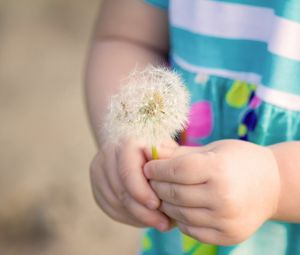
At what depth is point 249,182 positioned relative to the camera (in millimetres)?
686

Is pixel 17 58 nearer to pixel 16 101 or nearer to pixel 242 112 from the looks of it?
pixel 16 101

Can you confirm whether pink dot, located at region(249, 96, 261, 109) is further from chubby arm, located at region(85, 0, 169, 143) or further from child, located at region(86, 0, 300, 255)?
chubby arm, located at region(85, 0, 169, 143)

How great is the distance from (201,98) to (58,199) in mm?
1133

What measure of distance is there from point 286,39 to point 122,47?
273 millimetres

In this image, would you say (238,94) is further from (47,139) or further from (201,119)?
(47,139)

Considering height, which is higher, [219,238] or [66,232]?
[219,238]

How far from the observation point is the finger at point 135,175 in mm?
742

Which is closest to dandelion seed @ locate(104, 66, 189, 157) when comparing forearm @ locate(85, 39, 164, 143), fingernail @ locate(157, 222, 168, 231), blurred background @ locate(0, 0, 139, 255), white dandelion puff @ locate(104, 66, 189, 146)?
white dandelion puff @ locate(104, 66, 189, 146)

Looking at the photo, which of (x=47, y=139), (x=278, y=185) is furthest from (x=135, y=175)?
(x=47, y=139)

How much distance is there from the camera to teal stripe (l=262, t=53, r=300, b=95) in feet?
2.61

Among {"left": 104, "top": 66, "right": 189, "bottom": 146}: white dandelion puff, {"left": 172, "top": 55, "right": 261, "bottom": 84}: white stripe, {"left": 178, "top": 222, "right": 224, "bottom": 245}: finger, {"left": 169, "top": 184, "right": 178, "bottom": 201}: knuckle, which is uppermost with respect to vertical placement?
{"left": 172, "top": 55, "right": 261, "bottom": 84}: white stripe

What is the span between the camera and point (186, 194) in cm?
69

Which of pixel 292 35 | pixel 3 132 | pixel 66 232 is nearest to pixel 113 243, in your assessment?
pixel 66 232

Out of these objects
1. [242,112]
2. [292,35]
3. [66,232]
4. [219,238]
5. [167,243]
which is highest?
[292,35]
